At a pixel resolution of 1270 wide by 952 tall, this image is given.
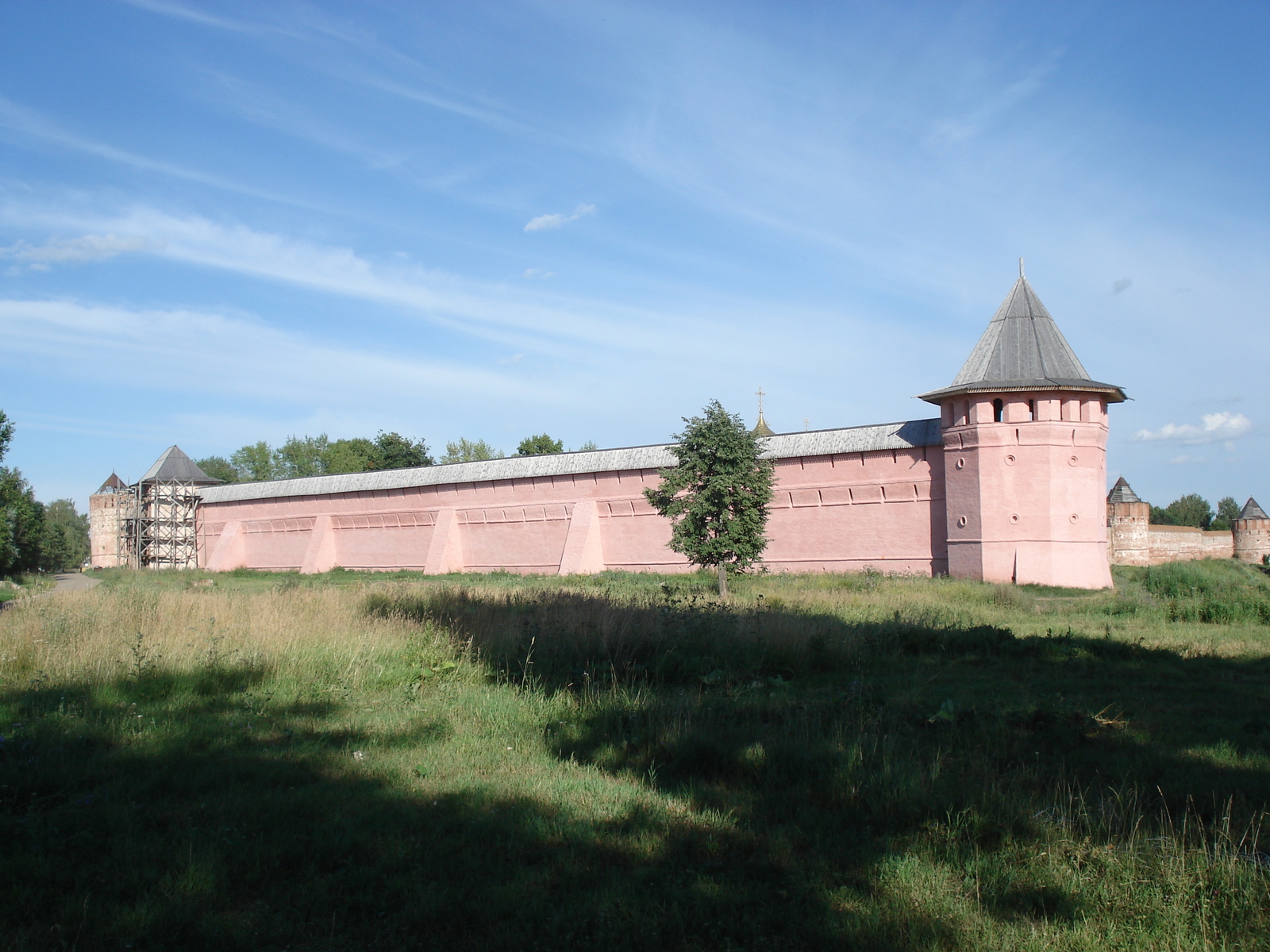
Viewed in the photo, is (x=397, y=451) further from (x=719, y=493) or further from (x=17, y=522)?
(x=719, y=493)

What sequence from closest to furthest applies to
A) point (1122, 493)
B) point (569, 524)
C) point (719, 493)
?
1. point (719, 493)
2. point (569, 524)
3. point (1122, 493)

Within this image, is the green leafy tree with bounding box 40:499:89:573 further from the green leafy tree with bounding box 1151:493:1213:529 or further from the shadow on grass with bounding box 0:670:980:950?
the green leafy tree with bounding box 1151:493:1213:529

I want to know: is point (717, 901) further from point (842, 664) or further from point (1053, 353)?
point (1053, 353)

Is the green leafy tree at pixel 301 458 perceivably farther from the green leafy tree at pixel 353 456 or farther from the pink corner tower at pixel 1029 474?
the pink corner tower at pixel 1029 474

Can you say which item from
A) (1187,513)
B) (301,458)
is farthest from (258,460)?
(1187,513)

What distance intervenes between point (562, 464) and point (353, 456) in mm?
40827

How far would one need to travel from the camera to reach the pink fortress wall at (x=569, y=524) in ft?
78.8

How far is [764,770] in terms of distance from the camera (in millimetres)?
4684

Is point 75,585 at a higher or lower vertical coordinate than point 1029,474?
lower

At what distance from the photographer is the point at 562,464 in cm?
2998

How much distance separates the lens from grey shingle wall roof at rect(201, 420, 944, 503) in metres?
24.5

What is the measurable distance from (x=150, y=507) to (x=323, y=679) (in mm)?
39689

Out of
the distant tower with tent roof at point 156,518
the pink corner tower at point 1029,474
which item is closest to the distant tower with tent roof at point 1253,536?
the pink corner tower at point 1029,474

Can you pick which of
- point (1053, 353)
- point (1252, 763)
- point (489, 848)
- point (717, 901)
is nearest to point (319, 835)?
point (489, 848)
